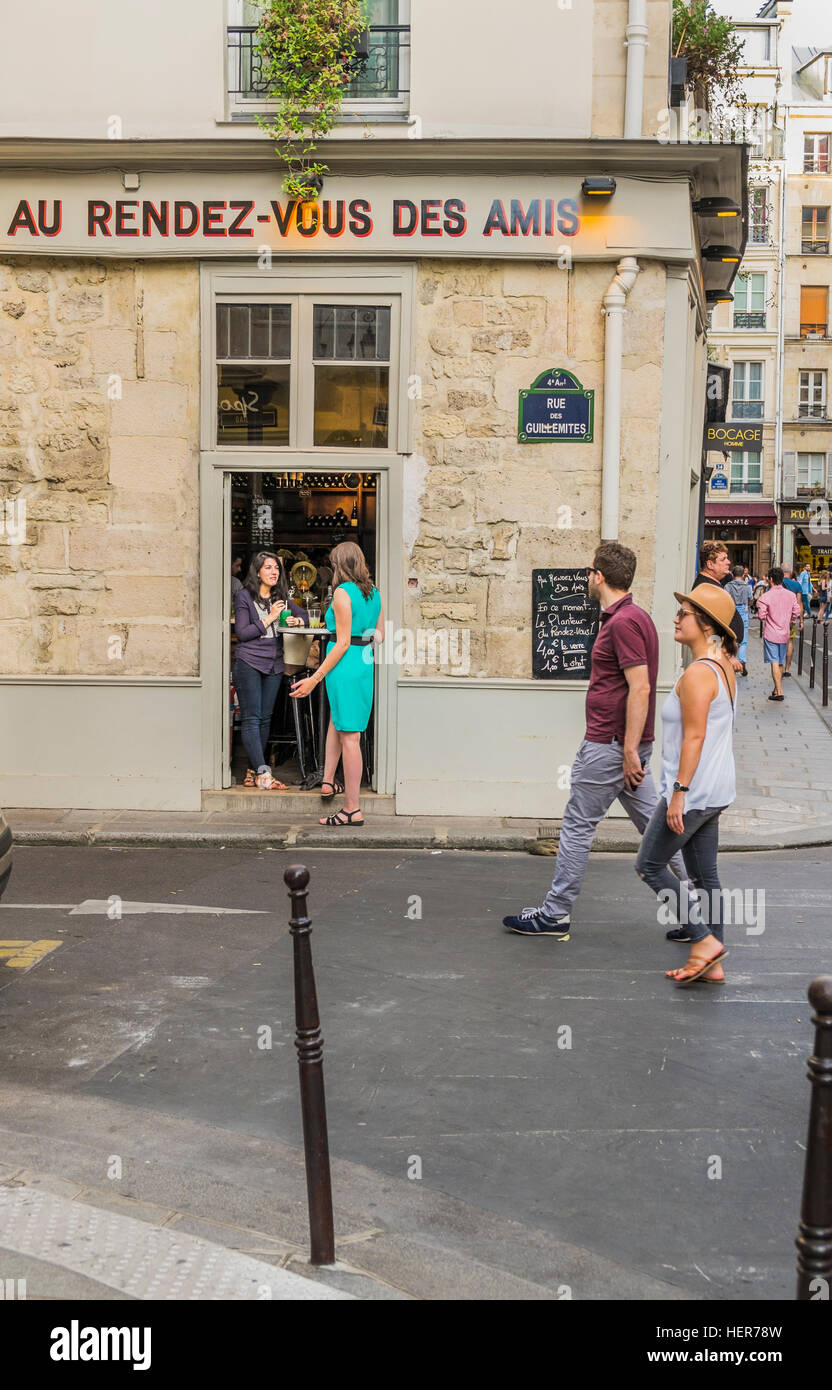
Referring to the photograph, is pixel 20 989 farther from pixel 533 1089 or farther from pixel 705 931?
pixel 705 931

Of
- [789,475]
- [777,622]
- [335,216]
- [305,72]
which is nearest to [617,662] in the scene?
[335,216]

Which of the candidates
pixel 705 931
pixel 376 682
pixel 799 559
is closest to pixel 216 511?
pixel 376 682

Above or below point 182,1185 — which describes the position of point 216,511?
above

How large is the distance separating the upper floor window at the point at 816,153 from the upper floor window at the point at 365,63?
159 feet

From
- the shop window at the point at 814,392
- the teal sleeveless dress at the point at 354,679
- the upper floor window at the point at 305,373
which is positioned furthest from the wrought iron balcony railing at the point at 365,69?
the shop window at the point at 814,392

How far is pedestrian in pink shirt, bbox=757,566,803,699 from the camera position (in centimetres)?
2070

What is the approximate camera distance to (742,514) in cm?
5231

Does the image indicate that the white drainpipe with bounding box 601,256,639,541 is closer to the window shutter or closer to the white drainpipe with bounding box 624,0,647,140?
the white drainpipe with bounding box 624,0,647,140

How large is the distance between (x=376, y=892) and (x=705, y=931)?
242 centimetres

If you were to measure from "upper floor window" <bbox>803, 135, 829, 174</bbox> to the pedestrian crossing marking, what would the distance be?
54.2 m

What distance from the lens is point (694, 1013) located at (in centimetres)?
611

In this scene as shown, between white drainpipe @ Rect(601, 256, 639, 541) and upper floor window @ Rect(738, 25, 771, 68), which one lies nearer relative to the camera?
white drainpipe @ Rect(601, 256, 639, 541)

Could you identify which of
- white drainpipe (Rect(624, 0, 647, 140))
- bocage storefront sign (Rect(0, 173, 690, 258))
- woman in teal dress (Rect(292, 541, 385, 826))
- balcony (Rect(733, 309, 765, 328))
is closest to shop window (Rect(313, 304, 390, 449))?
bocage storefront sign (Rect(0, 173, 690, 258))

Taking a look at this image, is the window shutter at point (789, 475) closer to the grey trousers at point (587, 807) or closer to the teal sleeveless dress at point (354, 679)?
the teal sleeveless dress at point (354, 679)
